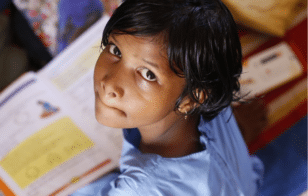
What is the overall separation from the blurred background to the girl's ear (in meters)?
0.30

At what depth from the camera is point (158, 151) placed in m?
0.56

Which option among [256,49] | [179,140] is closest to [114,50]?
[179,140]

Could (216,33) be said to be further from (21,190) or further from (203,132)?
(21,190)

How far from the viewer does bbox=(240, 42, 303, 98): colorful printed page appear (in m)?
0.88

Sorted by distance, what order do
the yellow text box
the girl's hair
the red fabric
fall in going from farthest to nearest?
the red fabric
the yellow text box
the girl's hair

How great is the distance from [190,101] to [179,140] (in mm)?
112

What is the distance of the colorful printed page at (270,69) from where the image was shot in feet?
2.87

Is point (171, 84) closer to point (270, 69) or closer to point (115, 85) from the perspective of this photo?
point (115, 85)

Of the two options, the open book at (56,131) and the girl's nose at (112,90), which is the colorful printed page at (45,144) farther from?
the girl's nose at (112,90)

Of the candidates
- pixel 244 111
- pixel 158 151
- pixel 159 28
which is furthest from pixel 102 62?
pixel 244 111

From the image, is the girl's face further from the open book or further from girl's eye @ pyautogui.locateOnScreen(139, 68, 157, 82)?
the open book

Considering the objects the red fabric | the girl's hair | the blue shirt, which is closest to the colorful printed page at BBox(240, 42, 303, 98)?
the red fabric

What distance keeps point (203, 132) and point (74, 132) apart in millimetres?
344

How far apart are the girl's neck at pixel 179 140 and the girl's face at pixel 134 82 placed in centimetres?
10
